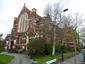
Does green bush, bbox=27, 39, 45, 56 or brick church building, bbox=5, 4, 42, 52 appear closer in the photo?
green bush, bbox=27, 39, 45, 56

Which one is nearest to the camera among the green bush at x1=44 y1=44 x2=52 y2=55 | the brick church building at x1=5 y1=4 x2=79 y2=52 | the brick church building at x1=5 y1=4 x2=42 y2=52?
the green bush at x1=44 y1=44 x2=52 y2=55

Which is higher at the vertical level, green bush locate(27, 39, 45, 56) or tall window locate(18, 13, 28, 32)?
tall window locate(18, 13, 28, 32)

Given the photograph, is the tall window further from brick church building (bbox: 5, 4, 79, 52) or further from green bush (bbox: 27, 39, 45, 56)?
green bush (bbox: 27, 39, 45, 56)

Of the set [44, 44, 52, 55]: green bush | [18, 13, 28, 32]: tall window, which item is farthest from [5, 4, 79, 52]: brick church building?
[44, 44, 52, 55]: green bush

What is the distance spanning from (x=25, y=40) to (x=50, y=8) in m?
15.3

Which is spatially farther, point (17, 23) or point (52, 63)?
point (17, 23)

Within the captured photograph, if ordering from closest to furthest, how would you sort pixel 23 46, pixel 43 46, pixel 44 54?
pixel 43 46, pixel 44 54, pixel 23 46

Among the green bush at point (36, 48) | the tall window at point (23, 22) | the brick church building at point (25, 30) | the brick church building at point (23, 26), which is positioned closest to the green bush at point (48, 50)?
the green bush at point (36, 48)

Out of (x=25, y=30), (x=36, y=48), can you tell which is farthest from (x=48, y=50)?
(x=25, y=30)

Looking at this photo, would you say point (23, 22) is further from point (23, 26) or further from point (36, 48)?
point (36, 48)

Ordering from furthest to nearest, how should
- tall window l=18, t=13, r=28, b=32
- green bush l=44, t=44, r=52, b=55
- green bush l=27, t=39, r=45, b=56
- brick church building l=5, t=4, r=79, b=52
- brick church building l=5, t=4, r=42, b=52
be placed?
tall window l=18, t=13, r=28, b=32 → brick church building l=5, t=4, r=42, b=52 → brick church building l=5, t=4, r=79, b=52 → green bush l=44, t=44, r=52, b=55 → green bush l=27, t=39, r=45, b=56

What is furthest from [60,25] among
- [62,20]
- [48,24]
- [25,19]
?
[25,19]

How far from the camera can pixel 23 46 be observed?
49156 mm

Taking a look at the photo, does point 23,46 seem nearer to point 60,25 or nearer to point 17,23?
point 17,23
